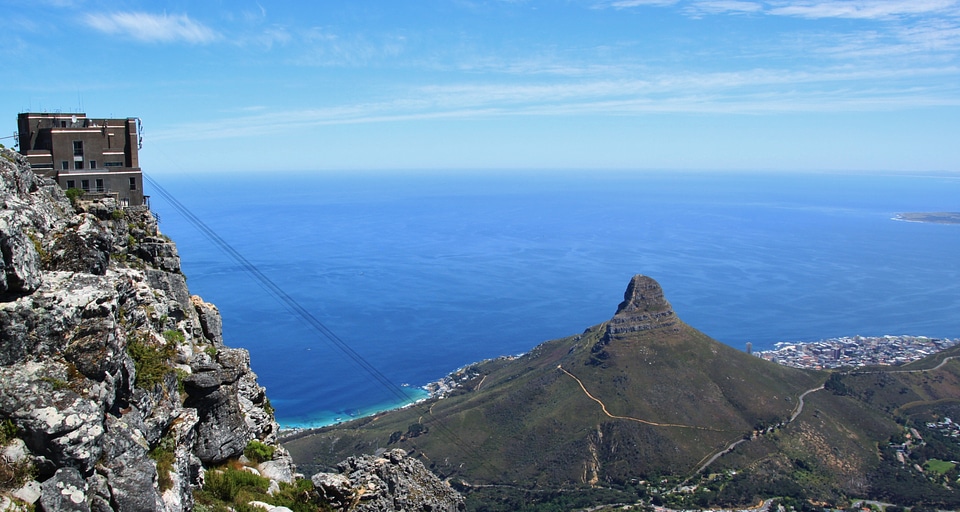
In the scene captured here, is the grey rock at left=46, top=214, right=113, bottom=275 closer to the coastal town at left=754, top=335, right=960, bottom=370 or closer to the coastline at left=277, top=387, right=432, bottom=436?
the coastline at left=277, top=387, right=432, bottom=436

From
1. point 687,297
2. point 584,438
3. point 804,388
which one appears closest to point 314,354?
point 584,438

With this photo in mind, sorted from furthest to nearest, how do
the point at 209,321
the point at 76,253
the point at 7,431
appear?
the point at 209,321
the point at 76,253
the point at 7,431

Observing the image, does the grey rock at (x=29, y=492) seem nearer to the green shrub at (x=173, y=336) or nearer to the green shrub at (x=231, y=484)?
the green shrub at (x=231, y=484)

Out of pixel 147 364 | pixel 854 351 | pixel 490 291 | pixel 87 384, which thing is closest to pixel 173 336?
pixel 147 364

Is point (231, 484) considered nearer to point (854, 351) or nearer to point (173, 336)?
point (173, 336)

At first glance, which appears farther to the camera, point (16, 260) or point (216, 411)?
point (216, 411)

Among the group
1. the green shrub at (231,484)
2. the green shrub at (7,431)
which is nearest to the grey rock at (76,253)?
the green shrub at (7,431)
